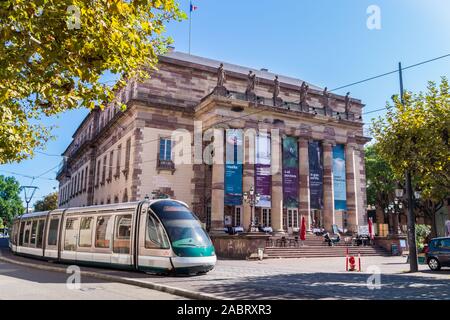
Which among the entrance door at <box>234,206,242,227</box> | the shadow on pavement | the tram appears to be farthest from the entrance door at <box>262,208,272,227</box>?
the shadow on pavement

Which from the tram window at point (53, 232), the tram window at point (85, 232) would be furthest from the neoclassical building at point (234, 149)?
the tram window at point (85, 232)

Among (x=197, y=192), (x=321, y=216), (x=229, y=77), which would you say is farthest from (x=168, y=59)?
(x=321, y=216)

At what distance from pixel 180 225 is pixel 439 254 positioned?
13.6 meters

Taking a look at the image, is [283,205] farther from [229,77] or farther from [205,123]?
[229,77]

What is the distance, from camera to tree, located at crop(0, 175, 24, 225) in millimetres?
81556

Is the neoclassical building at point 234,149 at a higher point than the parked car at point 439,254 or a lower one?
higher

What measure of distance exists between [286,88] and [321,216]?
12695mm

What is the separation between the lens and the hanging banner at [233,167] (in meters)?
30.2

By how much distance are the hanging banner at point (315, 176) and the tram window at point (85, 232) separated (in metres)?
21.8

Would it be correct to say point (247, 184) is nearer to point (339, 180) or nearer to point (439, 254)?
point (339, 180)

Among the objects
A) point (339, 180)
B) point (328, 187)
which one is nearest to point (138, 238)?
point (328, 187)

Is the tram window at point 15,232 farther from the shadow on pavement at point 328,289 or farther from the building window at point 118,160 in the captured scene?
the shadow on pavement at point 328,289
